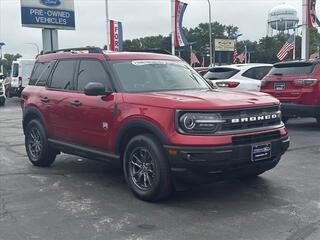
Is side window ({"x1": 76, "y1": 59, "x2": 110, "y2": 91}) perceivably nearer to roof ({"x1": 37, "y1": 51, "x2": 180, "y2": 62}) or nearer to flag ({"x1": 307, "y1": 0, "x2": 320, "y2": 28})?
roof ({"x1": 37, "y1": 51, "x2": 180, "y2": 62})

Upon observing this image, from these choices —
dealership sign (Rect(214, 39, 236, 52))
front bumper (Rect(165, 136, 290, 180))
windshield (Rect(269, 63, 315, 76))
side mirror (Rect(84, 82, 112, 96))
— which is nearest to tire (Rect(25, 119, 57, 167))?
side mirror (Rect(84, 82, 112, 96))

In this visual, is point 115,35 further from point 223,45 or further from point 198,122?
point 223,45

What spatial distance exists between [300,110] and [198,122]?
21.5 feet

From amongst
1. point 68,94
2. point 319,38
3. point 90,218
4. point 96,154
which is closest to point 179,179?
point 90,218

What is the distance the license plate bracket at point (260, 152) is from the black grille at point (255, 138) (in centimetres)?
7

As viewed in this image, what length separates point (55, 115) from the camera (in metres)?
7.35

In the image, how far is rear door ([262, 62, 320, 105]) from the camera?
436 inches

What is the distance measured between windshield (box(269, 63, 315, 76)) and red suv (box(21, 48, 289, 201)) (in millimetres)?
4912

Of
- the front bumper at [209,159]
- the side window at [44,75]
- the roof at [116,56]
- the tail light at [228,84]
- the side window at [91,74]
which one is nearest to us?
the front bumper at [209,159]

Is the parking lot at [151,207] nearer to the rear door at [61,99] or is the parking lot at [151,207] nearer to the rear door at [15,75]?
the rear door at [61,99]

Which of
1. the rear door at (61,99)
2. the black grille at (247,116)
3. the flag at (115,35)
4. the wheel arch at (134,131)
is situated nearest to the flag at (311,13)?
the flag at (115,35)

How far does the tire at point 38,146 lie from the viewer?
7738 millimetres

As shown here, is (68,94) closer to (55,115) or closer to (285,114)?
(55,115)

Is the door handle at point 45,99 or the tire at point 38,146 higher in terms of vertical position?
the door handle at point 45,99
